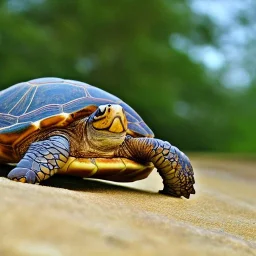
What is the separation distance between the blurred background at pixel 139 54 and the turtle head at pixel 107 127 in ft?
37.7

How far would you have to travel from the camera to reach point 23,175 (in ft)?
7.12

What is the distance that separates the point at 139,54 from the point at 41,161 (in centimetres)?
1335

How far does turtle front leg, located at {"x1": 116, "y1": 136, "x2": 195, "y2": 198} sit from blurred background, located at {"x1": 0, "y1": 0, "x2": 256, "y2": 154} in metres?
11.4

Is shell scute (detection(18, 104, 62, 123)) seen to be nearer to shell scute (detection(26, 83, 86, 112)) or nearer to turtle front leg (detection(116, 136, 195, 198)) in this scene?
shell scute (detection(26, 83, 86, 112))

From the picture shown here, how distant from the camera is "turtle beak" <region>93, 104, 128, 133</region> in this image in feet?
7.80

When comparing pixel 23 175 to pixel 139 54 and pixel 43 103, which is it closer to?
pixel 43 103

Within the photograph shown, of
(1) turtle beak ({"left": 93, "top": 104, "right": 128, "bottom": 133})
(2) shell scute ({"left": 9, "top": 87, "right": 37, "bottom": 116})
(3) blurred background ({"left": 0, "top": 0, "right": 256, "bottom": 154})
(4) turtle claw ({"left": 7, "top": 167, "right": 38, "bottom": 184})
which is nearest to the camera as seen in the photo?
(4) turtle claw ({"left": 7, "top": 167, "right": 38, "bottom": 184})

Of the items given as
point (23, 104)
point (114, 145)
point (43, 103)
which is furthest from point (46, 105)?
point (114, 145)

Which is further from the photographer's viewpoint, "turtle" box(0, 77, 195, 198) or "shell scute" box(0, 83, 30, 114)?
"shell scute" box(0, 83, 30, 114)

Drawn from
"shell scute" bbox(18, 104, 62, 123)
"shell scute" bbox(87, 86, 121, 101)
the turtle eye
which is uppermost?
"shell scute" bbox(87, 86, 121, 101)

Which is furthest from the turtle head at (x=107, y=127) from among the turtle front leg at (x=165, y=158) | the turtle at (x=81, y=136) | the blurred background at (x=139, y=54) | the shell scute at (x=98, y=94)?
the blurred background at (x=139, y=54)

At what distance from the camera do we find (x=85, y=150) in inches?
104

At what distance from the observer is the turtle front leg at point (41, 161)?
2.18 metres

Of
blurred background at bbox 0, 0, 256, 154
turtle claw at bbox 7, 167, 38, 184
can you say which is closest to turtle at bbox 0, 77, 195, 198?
turtle claw at bbox 7, 167, 38, 184
